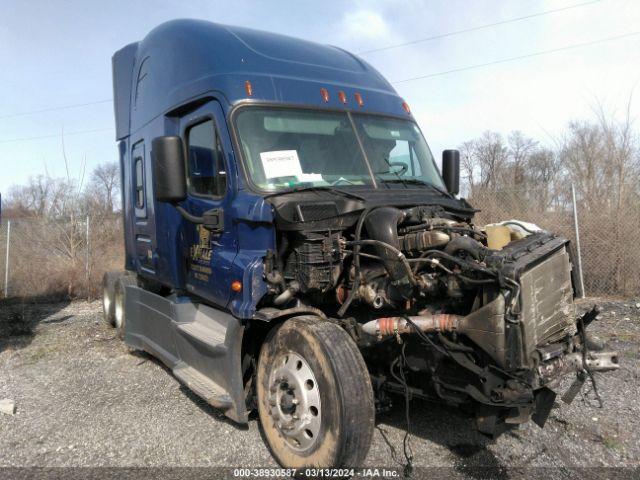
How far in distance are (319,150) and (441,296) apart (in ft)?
5.64

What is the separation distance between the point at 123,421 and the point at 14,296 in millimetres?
9458

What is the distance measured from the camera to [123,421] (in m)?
4.73

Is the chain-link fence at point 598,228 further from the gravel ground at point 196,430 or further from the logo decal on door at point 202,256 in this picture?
the logo decal on door at point 202,256

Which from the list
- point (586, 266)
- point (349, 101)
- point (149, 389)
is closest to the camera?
point (349, 101)

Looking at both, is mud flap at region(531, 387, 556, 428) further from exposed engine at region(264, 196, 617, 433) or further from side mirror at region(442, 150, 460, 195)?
side mirror at region(442, 150, 460, 195)

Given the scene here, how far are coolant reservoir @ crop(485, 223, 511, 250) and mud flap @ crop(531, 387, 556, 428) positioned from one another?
1078mm

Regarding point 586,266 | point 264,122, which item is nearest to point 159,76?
point 264,122

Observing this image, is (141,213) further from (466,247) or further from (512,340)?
(512,340)

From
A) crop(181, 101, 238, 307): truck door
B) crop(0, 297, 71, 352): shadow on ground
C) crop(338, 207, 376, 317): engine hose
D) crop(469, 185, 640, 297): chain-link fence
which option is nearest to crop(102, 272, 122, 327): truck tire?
crop(0, 297, 71, 352): shadow on ground

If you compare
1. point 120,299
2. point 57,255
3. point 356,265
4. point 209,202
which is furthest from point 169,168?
point 57,255

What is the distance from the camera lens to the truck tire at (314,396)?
320 centimetres

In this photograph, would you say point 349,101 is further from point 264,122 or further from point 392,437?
point 392,437

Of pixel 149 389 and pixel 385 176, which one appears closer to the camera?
pixel 385 176

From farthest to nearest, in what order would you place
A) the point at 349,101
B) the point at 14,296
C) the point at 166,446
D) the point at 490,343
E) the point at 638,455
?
1. the point at 14,296
2. the point at 349,101
3. the point at 166,446
4. the point at 638,455
5. the point at 490,343
